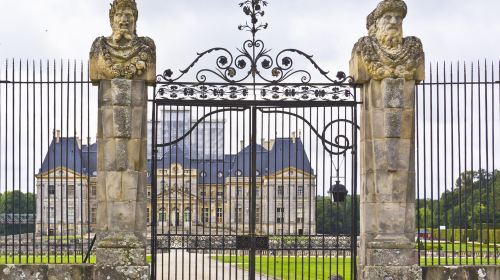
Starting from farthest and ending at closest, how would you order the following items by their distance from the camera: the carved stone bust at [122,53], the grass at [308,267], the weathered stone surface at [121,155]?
1. the grass at [308,267]
2. the carved stone bust at [122,53]
3. the weathered stone surface at [121,155]

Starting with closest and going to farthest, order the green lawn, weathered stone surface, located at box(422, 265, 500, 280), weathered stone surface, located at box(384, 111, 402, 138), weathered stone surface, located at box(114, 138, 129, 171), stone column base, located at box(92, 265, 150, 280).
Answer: stone column base, located at box(92, 265, 150, 280) → weathered stone surface, located at box(114, 138, 129, 171) → weathered stone surface, located at box(384, 111, 402, 138) → weathered stone surface, located at box(422, 265, 500, 280) → the green lawn

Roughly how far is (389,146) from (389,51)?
53.6 inches

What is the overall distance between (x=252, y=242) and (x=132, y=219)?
5.79 feet

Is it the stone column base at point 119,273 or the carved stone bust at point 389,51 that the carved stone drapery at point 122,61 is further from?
the carved stone bust at point 389,51

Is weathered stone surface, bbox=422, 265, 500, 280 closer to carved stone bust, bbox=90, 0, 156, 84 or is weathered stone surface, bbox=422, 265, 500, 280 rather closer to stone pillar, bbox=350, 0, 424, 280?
stone pillar, bbox=350, 0, 424, 280

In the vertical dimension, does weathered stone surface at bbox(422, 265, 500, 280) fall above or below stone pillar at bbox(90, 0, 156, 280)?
below

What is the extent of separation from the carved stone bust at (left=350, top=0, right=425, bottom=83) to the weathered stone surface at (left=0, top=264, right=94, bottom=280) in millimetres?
4731

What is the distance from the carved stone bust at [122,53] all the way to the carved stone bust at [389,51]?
3000 millimetres

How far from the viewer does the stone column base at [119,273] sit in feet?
32.1

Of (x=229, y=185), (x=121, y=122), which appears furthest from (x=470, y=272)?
(x=121, y=122)

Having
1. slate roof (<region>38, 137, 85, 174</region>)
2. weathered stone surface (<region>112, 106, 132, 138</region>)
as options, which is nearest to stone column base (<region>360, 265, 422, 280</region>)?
weathered stone surface (<region>112, 106, 132, 138</region>)

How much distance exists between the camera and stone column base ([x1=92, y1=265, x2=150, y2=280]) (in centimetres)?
978

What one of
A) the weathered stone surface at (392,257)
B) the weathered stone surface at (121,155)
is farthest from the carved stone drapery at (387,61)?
the weathered stone surface at (121,155)

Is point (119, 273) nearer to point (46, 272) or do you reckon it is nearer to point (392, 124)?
point (46, 272)
